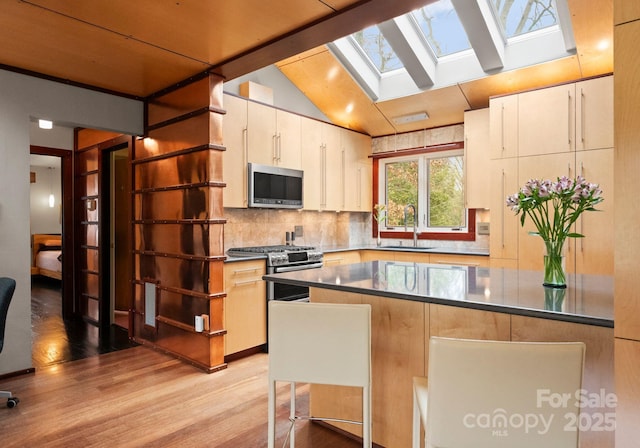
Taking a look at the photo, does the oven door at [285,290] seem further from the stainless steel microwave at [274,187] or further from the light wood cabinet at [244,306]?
the stainless steel microwave at [274,187]

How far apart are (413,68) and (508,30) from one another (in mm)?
892

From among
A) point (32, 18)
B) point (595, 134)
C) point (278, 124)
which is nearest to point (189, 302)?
point (278, 124)

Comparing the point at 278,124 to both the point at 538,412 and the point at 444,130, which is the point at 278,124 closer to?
the point at 444,130

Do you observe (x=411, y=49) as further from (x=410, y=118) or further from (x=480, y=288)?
(x=480, y=288)

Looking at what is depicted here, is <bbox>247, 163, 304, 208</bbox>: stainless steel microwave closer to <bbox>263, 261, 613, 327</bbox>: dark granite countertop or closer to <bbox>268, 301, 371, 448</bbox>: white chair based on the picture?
<bbox>263, 261, 613, 327</bbox>: dark granite countertop

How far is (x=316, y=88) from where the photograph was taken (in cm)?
484

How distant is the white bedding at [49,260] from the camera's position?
290 inches

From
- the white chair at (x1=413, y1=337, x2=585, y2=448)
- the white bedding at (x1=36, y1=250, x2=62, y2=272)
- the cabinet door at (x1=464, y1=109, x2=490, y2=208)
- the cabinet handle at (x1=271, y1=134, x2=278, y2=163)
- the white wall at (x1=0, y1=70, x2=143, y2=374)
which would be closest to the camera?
the white chair at (x1=413, y1=337, x2=585, y2=448)

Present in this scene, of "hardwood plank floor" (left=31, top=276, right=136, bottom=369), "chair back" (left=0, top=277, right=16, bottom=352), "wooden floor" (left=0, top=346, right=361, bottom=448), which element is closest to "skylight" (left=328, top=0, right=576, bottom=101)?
"wooden floor" (left=0, top=346, right=361, bottom=448)

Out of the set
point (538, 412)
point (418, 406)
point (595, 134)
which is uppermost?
point (595, 134)

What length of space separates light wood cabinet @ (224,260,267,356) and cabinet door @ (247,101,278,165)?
3.56 ft

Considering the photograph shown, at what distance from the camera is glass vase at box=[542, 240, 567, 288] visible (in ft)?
5.86

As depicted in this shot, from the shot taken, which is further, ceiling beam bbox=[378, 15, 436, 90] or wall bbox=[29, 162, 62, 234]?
wall bbox=[29, 162, 62, 234]

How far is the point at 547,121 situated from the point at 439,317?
2.69 m
